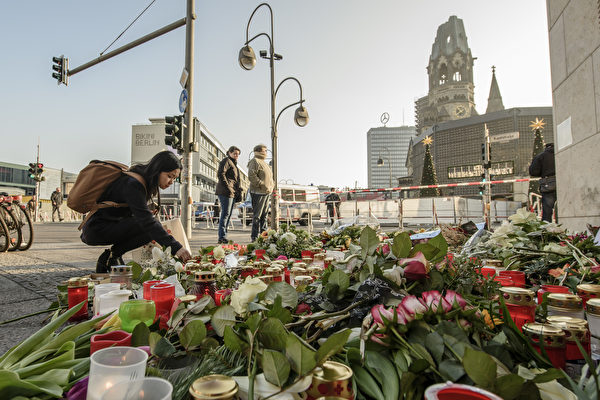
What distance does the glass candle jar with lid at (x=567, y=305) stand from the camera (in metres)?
0.87

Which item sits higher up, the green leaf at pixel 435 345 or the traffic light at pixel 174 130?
the traffic light at pixel 174 130

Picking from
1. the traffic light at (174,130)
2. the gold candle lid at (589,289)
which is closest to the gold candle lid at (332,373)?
the gold candle lid at (589,289)

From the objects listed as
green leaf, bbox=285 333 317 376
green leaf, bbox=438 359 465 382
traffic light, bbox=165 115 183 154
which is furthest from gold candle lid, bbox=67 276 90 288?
traffic light, bbox=165 115 183 154

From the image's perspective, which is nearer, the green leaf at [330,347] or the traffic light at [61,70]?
the green leaf at [330,347]

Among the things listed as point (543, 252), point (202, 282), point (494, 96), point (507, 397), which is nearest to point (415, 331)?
point (507, 397)

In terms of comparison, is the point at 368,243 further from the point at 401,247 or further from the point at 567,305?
the point at 567,305

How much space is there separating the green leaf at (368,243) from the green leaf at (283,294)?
295mm

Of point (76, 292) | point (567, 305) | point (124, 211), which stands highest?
point (124, 211)

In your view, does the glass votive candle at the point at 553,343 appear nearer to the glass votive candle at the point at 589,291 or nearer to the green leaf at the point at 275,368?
the glass votive candle at the point at 589,291

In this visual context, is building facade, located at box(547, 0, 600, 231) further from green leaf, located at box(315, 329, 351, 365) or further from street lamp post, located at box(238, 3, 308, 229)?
street lamp post, located at box(238, 3, 308, 229)

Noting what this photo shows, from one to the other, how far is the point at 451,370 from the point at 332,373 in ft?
0.71

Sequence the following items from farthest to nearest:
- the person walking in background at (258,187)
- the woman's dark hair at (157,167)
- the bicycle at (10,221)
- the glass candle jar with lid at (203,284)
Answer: the person walking in background at (258,187)
the bicycle at (10,221)
the woman's dark hair at (157,167)
the glass candle jar with lid at (203,284)

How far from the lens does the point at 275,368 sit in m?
0.63

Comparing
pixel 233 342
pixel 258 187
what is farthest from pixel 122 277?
pixel 258 187
